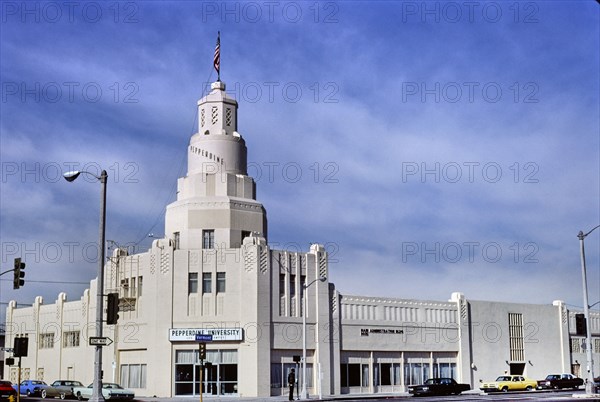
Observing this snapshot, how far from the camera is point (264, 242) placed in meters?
62.5

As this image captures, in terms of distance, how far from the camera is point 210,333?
60.1 meters

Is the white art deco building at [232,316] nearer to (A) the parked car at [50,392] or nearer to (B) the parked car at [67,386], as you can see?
(B) the parked car at [67,386]

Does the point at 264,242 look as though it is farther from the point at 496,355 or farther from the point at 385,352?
the point at 496,355

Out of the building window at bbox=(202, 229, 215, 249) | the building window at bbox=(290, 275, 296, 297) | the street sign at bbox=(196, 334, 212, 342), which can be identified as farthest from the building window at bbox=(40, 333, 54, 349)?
the building window at bbox=(290, 275, 296, 297)

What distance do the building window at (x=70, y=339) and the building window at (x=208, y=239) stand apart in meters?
16.8

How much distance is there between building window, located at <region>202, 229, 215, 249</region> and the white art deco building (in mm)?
81

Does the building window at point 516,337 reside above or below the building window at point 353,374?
above

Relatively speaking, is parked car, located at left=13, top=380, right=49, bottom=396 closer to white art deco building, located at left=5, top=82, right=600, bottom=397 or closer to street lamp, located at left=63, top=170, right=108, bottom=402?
white art deco building, located at left=5, top=82, right=600, bottom=397

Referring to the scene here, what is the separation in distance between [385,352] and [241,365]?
49.4ft

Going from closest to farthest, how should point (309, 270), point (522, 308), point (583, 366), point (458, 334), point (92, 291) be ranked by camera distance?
point (309, 270), point (92, 291), point (458, 334), point (522, 308), point (583, 366)

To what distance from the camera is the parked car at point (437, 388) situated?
200 ft

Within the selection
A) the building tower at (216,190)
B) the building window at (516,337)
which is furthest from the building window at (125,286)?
the building window at (516,337)

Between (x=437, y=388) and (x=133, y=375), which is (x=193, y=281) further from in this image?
(x=437, y=388)

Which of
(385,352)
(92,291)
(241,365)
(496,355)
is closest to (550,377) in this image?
(496,355)
